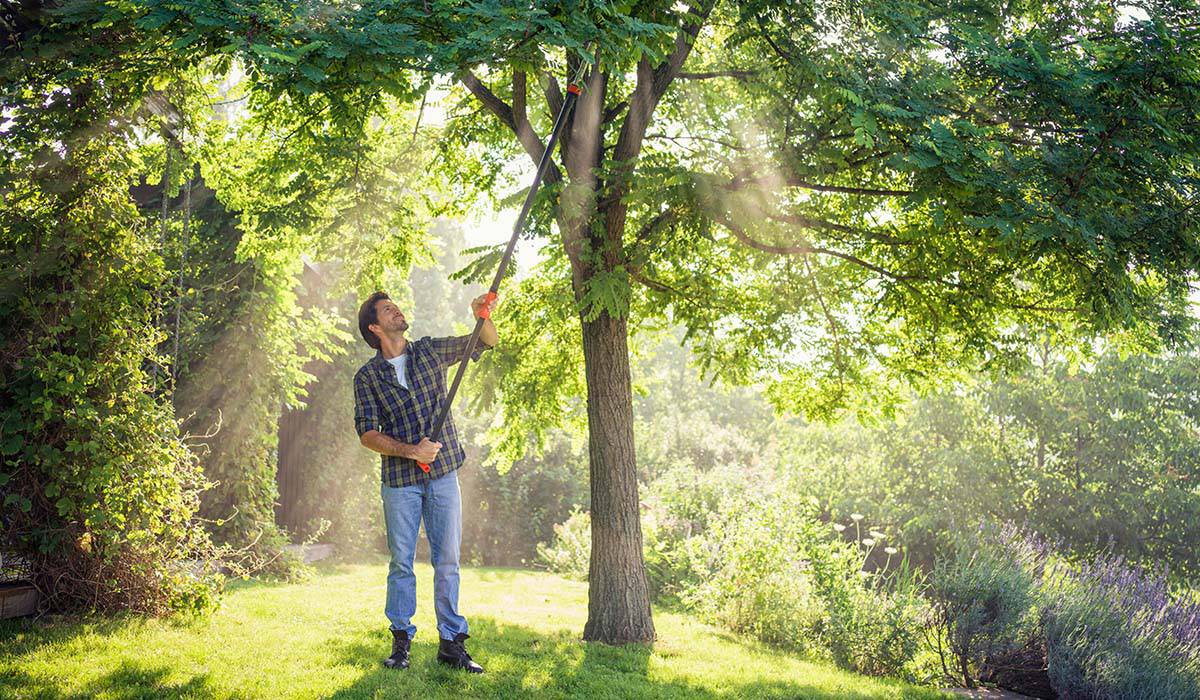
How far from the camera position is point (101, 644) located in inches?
192

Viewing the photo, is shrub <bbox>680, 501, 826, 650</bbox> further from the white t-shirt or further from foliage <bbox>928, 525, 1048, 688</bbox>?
the white t-shirt

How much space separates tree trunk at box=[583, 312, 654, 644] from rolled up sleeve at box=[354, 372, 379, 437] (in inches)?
95.1

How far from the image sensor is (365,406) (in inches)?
192

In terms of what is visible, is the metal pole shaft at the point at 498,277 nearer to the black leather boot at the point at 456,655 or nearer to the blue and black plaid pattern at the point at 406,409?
the blue and black plaid pattern at the point at 406,409

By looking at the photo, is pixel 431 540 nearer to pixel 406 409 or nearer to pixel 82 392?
pixel 406 409

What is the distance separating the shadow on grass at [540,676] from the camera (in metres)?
4.58

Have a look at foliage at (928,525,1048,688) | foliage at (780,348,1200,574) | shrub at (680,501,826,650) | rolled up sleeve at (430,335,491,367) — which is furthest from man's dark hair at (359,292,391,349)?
foliage at (780,348,1200,574)

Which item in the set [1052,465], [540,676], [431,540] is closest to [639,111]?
[431,540]

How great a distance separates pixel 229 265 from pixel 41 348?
5675mm

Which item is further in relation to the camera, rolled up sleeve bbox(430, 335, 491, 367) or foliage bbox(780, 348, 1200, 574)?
foliage bbox(780, 348, 1200, 574)

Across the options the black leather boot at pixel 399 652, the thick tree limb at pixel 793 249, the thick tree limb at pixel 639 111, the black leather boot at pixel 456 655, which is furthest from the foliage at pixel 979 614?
the black leather boot at pixel 399 652

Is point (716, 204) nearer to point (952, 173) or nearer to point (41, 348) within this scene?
point (952, 173)

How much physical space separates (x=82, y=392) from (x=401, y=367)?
2.08 m

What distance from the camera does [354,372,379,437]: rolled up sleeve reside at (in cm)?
485
